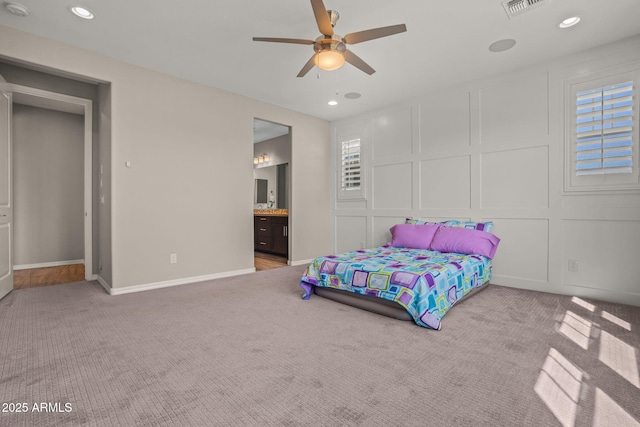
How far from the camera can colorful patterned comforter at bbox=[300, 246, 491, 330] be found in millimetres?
2615

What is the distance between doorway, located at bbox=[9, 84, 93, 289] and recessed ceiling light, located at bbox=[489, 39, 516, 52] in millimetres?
5777

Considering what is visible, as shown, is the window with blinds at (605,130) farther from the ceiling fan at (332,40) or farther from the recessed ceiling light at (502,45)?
the ceiling fan at (332,40)

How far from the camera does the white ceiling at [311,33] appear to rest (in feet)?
8.89

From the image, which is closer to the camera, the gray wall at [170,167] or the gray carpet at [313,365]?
the gray carpet at [313,365]

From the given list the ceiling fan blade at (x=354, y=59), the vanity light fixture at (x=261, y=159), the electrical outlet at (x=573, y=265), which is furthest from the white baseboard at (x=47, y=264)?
the electrical outlet at (x=573, y=265)

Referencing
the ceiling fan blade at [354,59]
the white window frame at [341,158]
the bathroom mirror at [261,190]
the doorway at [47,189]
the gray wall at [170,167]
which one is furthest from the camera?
the bathroom mirror at [261,190]

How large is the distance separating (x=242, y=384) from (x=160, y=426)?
0.45m

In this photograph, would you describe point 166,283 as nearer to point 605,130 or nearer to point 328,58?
point 328,58

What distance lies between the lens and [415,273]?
2.71 meters

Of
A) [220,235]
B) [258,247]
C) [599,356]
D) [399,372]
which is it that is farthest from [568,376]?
[258,247]

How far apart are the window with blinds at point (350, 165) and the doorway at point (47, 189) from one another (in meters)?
4.36

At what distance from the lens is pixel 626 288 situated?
322cm

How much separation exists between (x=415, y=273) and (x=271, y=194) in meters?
5.86

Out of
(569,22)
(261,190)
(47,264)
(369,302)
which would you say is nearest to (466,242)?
(369,302)
